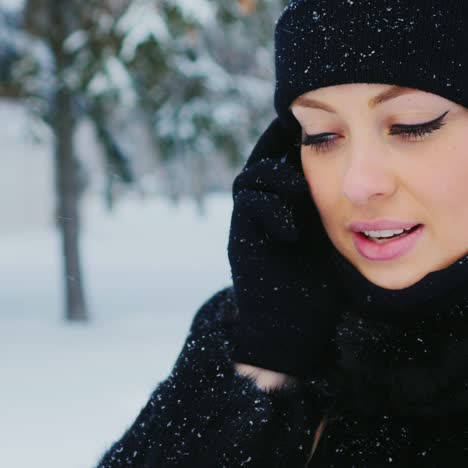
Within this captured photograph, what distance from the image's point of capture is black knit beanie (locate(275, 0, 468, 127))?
138cm

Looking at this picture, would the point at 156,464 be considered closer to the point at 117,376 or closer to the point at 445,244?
the point at 445,244

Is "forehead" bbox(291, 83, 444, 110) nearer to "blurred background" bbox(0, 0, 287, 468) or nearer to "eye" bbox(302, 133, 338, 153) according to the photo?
"eye" bbox(302, 133, 338, 153)

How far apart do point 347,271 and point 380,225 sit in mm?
190

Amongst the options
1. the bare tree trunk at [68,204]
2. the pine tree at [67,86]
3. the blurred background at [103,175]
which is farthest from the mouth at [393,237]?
the bare tree trunk at [68,204]

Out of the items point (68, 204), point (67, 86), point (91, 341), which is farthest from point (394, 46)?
point (68, 204)

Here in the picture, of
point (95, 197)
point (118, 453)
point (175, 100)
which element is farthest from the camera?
point (95, 197)

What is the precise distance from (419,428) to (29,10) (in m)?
7.92

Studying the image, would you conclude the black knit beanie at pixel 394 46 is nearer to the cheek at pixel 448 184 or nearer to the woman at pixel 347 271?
the woman at pixel 347 271

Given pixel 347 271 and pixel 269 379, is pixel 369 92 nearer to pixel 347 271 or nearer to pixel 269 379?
pixel 347 271

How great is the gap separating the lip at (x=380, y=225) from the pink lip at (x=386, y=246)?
0.02 m

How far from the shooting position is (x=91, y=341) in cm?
693

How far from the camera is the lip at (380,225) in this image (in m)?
1.39

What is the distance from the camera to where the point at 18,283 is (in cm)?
1070

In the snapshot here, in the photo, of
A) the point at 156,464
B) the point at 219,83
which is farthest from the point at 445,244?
the point at 219,83
